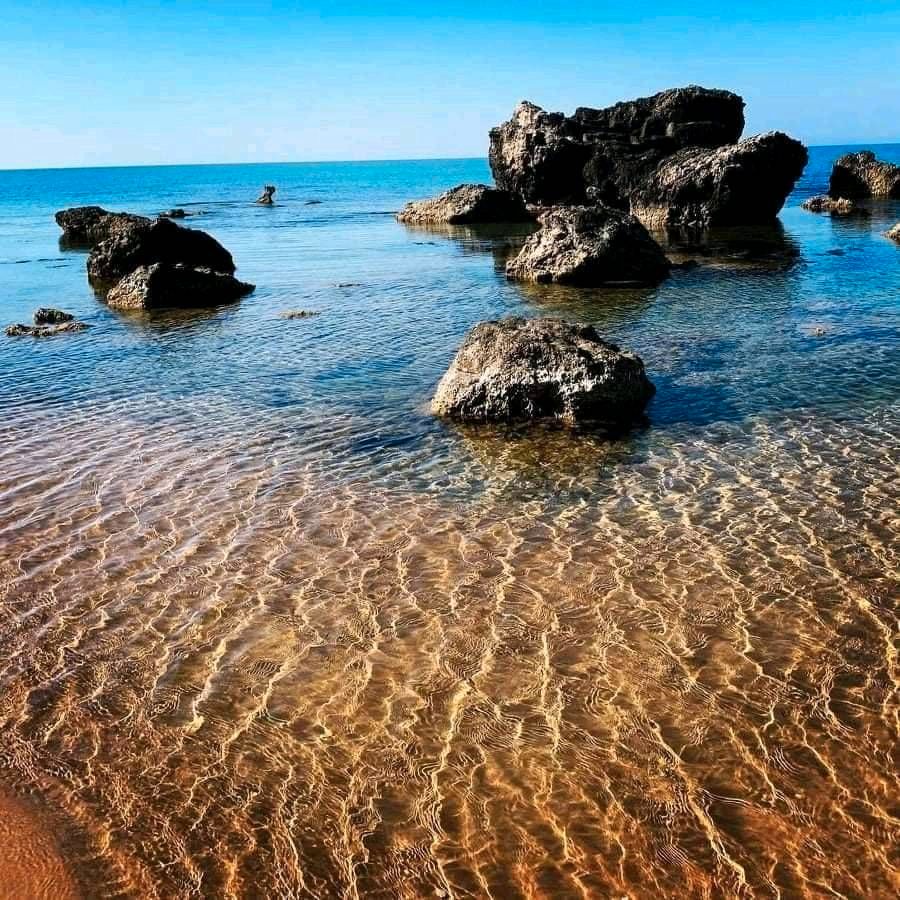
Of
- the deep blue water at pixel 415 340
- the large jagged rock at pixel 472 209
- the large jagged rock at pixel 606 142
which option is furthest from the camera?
the large jagged rock at pixel 606 142

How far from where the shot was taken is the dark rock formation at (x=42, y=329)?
74.6 ft

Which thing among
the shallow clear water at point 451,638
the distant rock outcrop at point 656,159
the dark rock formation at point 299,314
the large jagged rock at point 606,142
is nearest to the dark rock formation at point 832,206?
the distant rock outcrop at point 656,159

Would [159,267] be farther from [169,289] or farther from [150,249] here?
[150,249]

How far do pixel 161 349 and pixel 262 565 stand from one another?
13070 millimetres

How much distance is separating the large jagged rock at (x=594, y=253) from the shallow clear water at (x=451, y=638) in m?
10.8

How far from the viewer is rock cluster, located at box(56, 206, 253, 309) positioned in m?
26.6

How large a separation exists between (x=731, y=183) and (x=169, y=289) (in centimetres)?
3357

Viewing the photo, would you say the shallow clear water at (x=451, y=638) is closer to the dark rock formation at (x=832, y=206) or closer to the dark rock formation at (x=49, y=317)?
the dark rock formation at (x=49, y=317)

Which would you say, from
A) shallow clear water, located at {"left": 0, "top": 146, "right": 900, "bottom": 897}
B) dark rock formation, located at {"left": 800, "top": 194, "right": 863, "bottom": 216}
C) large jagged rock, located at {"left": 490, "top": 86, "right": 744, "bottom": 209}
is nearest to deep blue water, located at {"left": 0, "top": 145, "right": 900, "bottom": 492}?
shallow clear water, located at {"left": 0, "top": 146, "right": 900, "bottom": 897}

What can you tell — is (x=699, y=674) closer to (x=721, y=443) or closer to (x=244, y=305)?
(x=721, y=443)

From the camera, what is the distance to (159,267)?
26.8m

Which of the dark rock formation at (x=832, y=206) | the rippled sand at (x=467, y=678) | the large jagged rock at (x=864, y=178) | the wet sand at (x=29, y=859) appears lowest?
the wet sand at (x=29, y=859)

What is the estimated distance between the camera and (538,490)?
429 inches

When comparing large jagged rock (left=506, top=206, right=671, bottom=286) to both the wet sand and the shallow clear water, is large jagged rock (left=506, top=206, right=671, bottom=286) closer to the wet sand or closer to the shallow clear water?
the shallow clear water
